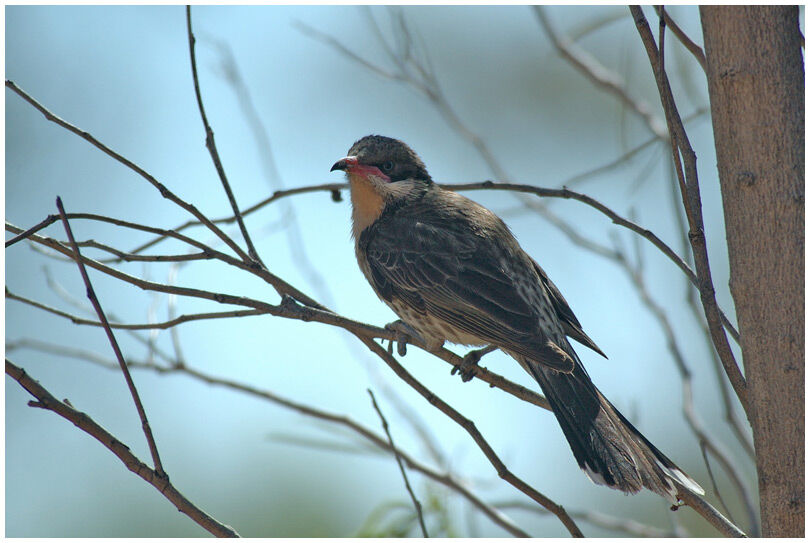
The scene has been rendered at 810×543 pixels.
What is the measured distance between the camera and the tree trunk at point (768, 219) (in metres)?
2.37

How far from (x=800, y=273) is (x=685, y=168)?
20.0 inches

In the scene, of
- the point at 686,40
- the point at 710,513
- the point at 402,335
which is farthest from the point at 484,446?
the point at 686,40

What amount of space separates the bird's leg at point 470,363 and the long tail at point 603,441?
0.37 meters

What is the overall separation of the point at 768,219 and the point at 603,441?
1332mm

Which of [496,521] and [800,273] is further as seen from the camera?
[496,521]

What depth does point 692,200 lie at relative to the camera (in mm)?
2625

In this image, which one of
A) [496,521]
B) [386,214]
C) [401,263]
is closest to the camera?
[496,521]

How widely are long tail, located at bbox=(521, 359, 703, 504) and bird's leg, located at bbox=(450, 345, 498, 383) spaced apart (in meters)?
0.37

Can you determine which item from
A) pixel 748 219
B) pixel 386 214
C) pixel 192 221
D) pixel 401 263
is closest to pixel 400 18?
pixel 386 214

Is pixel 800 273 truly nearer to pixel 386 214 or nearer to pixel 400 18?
pixel 386 214

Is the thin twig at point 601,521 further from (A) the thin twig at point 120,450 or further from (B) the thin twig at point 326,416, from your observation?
(A) the thin twig at point 120,450

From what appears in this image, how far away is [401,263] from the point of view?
4.46 m

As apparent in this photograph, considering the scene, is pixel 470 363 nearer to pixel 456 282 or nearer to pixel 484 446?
pixel 456 282

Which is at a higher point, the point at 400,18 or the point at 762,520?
the point at 400,18
